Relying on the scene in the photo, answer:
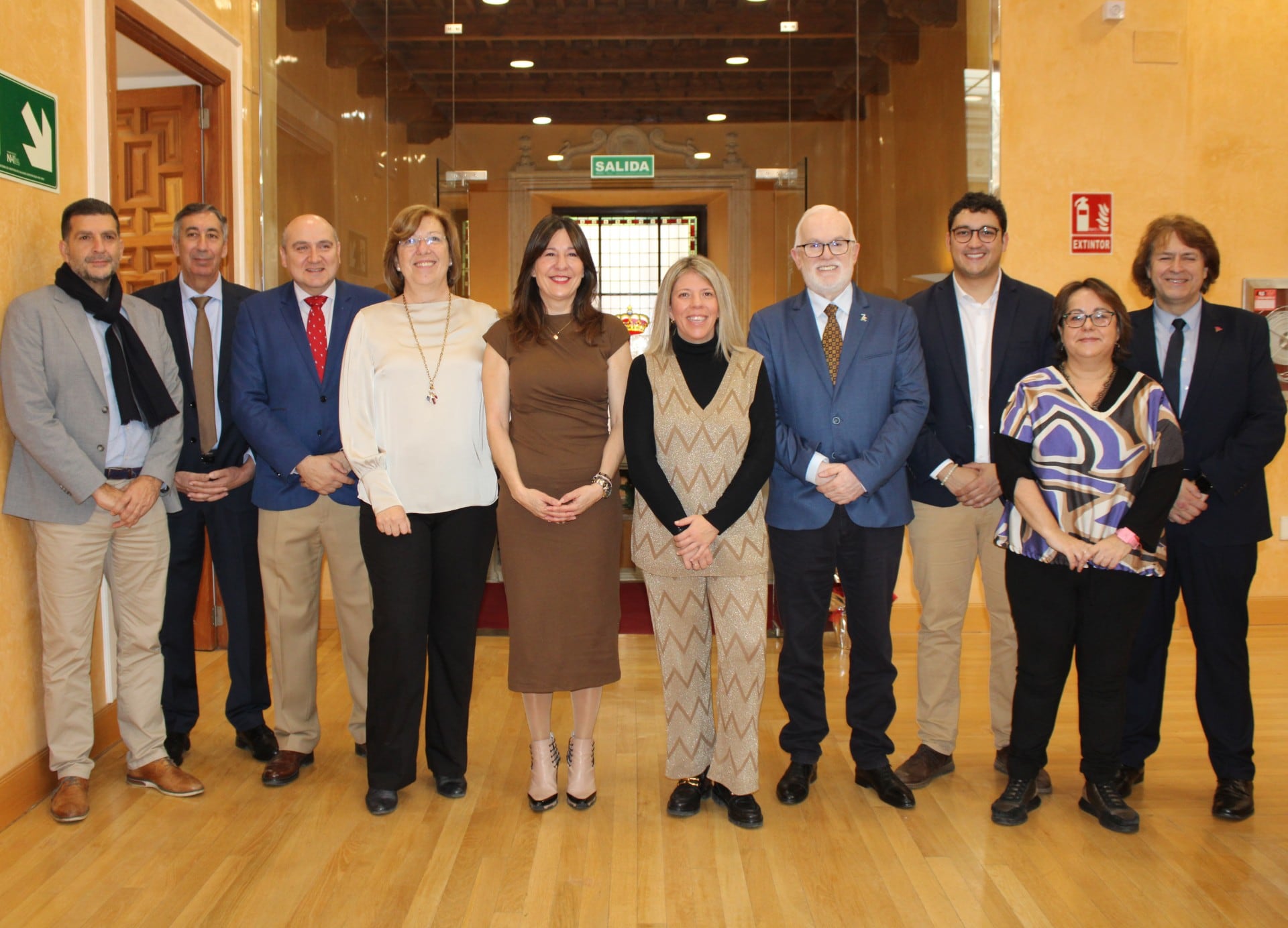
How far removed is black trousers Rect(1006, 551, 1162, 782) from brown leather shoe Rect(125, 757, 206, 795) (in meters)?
2.57

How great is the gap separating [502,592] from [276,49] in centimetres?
332

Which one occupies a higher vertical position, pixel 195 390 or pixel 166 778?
pixel 195 390

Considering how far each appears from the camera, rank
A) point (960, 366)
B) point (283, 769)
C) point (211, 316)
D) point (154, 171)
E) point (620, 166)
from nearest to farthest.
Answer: point (960, 366)
point (283, 769)
point (211, 316)
point (154, 171)
point (620, 166)

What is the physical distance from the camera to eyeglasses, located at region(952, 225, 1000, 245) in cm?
319

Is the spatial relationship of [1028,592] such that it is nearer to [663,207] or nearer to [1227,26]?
[663,207]

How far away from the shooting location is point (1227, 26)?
531cm

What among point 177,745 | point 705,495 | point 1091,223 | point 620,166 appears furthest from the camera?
point 620,166

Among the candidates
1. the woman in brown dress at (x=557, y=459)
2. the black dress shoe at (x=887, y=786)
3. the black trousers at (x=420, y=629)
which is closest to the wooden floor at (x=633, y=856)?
the black dress shoe at (x=887, y=786)

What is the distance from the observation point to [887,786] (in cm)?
317

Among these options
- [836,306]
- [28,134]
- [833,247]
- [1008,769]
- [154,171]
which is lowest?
[1008,769]

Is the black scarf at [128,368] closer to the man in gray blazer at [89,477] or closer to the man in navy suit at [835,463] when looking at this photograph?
the man in gray blazer at [89,477]

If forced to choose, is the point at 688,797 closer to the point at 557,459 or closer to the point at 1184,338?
the point at 557,459

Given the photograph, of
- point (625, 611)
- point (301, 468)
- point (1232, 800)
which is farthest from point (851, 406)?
point (625, 611)

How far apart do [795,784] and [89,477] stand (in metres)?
2.36
